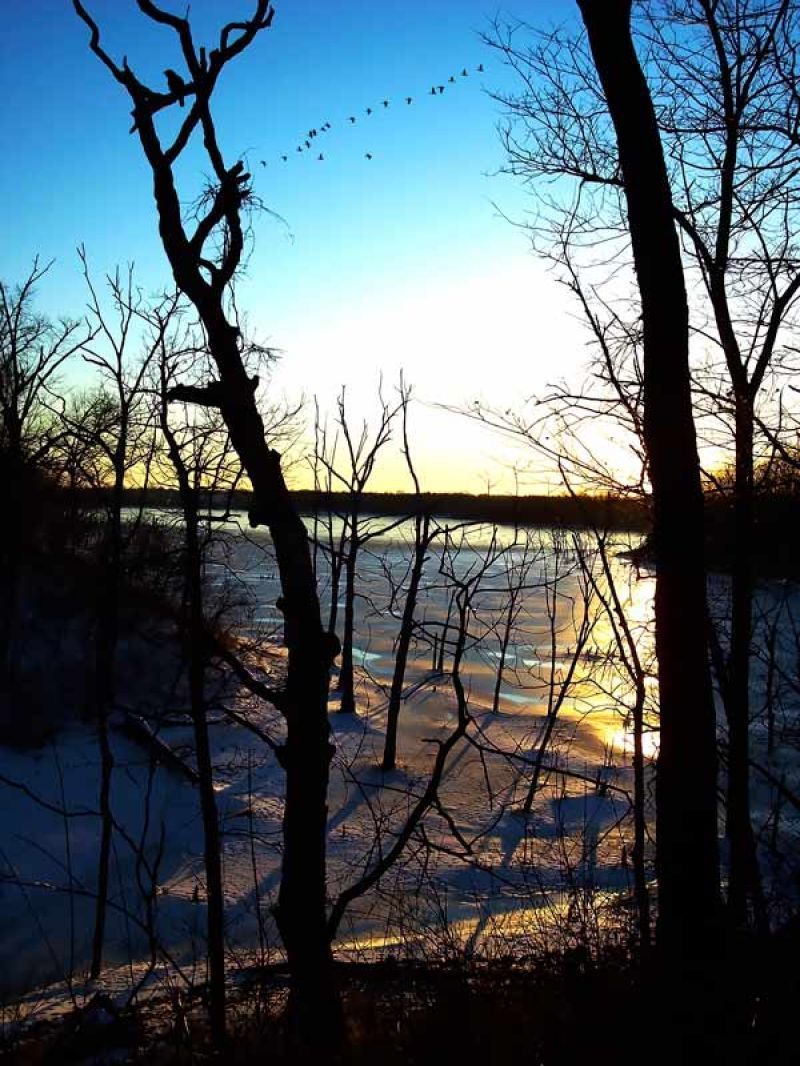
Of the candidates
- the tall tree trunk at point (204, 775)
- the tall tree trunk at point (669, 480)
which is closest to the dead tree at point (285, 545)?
the tall tree trunk at point (204, 775)

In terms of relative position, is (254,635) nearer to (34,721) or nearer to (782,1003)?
(34,721)

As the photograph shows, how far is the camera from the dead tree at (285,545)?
478 cm

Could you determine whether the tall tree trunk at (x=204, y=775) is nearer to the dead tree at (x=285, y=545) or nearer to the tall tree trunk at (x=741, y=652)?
the dead tree at (x=285, y=545)

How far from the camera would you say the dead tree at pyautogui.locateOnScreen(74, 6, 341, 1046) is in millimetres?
4781

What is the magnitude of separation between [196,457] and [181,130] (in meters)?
2.87

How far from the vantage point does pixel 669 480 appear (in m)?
5.54

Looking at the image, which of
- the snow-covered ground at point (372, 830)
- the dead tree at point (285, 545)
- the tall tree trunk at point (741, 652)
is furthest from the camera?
the snow-covered ground at point (372, 830)

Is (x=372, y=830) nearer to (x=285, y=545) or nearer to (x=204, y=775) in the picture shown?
(x=204, y=775)

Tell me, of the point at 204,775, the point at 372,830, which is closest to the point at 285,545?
the point at 204,775

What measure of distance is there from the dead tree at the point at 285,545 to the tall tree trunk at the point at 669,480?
7.04ft

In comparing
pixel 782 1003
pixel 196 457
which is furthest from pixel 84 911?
pixel 782 1003

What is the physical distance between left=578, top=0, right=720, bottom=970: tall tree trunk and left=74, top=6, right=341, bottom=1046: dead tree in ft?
7.04

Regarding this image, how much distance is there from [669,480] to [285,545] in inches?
97.2

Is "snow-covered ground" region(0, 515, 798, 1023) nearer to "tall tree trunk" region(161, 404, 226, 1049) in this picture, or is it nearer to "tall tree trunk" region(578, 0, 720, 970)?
"tall tree trunk" region(161, 404, 226, 1049)
